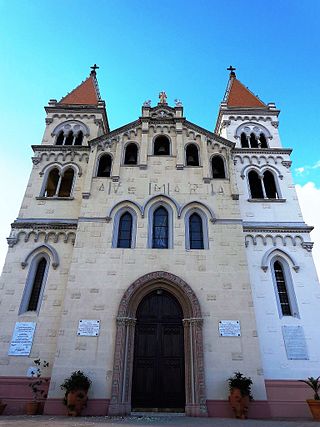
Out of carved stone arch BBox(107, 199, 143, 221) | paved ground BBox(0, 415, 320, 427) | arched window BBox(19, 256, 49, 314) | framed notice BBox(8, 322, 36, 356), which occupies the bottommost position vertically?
paved ground BBox(0, 415, 320, 427)

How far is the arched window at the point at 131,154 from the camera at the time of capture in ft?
60.5

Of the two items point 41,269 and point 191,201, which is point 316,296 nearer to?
point 191,201

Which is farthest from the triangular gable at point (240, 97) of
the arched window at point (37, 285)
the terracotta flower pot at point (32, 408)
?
the terracotta flower pot at point (32, 408)

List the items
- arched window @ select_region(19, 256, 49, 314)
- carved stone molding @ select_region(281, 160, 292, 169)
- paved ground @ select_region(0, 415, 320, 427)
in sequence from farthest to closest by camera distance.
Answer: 1. carved stone molding @ select_region(281, 160, 292, 169)
2. arched window @ select_region(19, 256, 49, 314)
3. paved ground @ select_region(0, 415, 320, 427)

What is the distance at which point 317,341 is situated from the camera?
13.7 meters

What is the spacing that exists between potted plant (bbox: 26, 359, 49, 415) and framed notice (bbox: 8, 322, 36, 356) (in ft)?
2.54

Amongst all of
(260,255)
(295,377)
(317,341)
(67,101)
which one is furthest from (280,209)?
(67,101)

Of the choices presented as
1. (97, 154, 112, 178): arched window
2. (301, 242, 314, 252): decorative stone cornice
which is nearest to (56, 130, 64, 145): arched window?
(97, 154, 112, 178): arched window

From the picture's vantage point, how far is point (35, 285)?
14.8 m

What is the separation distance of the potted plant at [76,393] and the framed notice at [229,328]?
222 inches

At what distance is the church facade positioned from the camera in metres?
12.0

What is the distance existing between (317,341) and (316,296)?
80.9 inches

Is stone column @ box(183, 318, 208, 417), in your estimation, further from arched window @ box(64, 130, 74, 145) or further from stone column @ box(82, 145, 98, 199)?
arched window @ box(64, 130, 74, 145)

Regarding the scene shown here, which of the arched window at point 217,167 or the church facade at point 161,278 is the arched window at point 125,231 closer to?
the church facade at point 161,278
